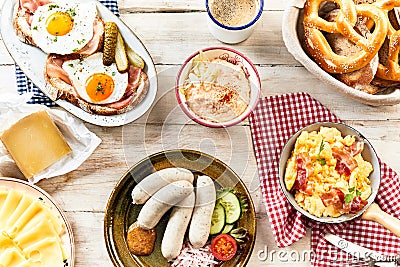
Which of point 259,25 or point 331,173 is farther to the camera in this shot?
point 259,25

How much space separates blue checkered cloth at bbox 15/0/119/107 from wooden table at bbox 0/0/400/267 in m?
0.05

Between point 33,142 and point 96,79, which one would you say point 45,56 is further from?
point 33,142

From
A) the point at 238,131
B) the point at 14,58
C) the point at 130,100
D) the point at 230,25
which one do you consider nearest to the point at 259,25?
the point at 230,25

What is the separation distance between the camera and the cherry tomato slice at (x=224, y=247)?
2535 mm

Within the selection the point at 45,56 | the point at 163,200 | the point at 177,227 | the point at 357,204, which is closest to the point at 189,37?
the point at 45,56

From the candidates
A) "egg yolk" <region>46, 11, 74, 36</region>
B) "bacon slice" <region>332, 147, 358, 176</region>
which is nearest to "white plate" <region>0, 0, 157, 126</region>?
"egg yolk" <region>46, 11, 74, 36</region>

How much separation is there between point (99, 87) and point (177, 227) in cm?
67

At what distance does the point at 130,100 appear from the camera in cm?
248

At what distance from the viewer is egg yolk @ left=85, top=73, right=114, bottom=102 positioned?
247 cm

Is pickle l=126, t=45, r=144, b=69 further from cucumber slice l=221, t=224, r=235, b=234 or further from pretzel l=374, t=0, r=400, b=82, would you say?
pretzel l=374, t=0, r=400, b=82

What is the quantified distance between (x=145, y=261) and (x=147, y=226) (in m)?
0.18

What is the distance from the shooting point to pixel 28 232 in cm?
253

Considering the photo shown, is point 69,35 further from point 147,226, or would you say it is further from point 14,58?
point 147,226

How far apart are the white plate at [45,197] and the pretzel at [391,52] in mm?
1462
